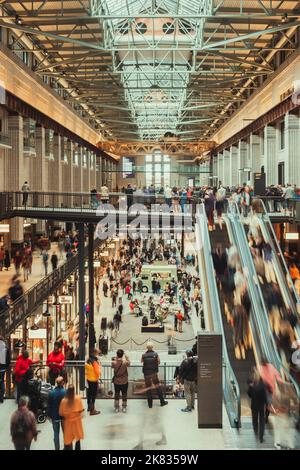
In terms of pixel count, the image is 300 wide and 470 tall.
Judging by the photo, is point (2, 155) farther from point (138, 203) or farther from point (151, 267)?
point (151, 267)

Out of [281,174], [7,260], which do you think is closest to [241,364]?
[7,260]

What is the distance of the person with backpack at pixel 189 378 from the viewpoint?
10.8 metres

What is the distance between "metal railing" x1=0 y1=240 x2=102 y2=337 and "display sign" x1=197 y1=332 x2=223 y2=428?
→ 311 inches

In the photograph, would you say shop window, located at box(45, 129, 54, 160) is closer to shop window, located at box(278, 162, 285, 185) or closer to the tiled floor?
shop window, located at box(278, 162, 285, 185)

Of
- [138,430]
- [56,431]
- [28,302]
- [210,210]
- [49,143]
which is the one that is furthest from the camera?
[49,143]

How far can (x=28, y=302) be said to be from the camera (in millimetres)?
19797

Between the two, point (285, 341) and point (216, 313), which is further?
point (216, 313)

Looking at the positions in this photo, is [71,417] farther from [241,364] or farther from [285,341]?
[285,341]

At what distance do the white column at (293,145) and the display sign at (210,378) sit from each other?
75.1 ft

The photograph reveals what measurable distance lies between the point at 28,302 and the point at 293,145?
60.7ft

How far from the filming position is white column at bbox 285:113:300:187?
3142 centimetres

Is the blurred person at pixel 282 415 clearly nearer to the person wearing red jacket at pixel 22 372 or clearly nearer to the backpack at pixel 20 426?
the backpack at pixel 20 426

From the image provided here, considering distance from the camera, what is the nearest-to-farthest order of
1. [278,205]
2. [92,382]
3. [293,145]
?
[92,382] → [278,205] → [293,145]

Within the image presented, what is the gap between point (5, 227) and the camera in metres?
25.0
